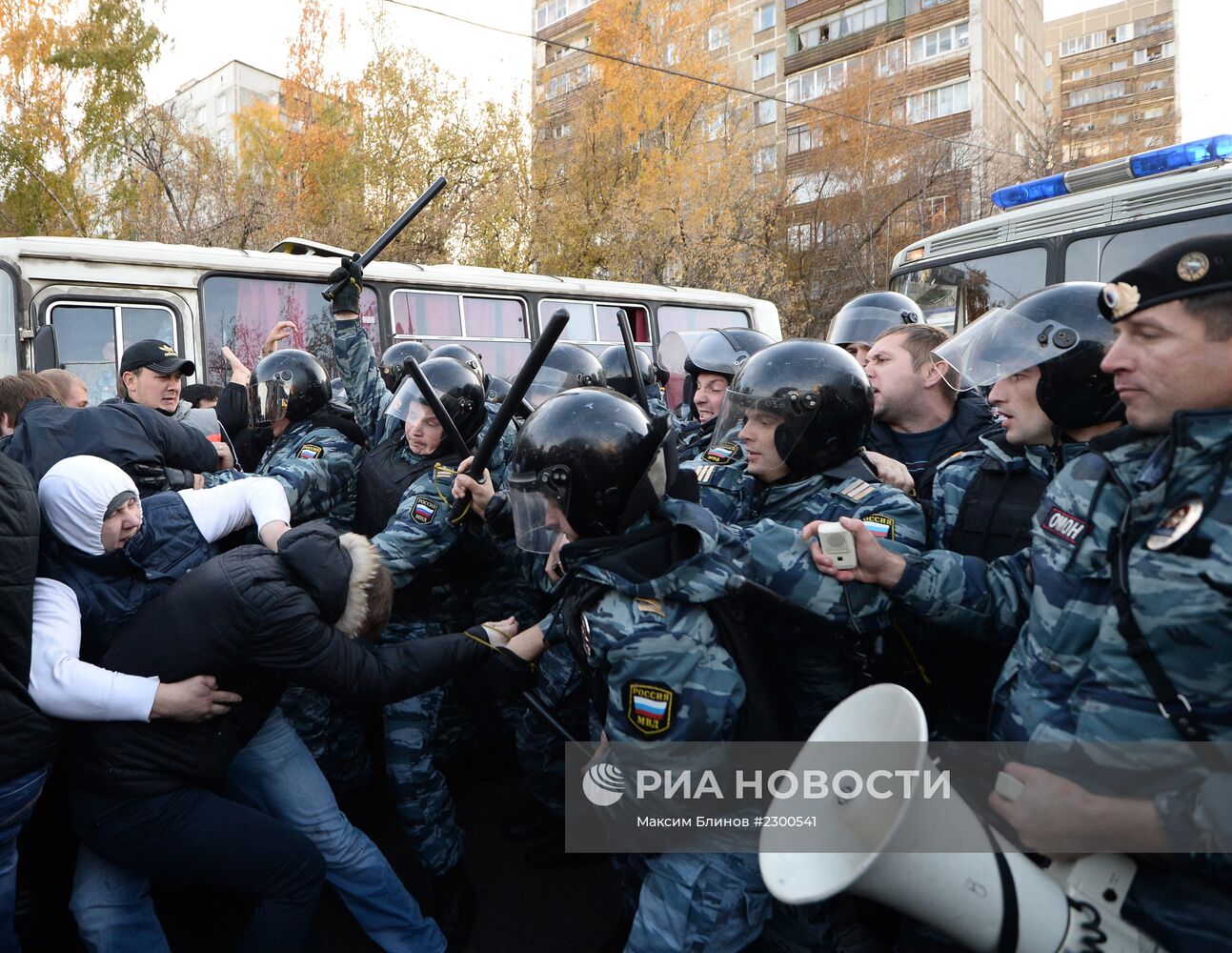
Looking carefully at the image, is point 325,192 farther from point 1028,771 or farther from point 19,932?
point 1028,771

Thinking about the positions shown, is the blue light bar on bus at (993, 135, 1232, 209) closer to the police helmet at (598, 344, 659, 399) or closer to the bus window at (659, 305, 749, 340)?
the police helmet at (598, 344, 659, 399)

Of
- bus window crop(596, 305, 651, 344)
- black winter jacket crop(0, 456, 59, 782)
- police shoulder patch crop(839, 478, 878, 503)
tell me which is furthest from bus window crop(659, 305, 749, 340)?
black winter jacket crop(0, 456, 59, 782)

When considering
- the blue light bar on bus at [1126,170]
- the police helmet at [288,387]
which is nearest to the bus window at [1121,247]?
the blue light bar on bus at [1126,170]

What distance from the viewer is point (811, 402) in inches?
94.2

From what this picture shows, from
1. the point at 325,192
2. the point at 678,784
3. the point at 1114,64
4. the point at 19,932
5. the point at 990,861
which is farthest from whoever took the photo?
the point at 1114,64

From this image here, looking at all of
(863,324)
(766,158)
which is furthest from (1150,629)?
(766,158)

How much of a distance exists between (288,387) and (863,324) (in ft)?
9.77

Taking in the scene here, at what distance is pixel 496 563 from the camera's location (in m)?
3.69

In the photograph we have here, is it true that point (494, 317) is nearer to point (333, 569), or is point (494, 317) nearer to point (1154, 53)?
point (333, 569)

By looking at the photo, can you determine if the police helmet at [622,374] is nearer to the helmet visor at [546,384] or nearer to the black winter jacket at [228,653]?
the helmet visor at [546,384]

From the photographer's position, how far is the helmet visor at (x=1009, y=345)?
7.34 ft

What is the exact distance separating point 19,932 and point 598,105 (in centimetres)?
2414

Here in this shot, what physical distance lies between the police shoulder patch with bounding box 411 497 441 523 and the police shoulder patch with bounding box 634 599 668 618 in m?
1.48

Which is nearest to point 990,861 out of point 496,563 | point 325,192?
point 496,563
